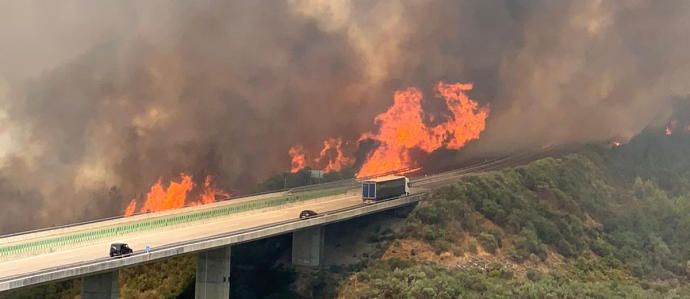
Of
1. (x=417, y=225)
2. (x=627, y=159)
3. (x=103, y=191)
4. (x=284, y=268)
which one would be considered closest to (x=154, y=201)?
(x=103, y=191)

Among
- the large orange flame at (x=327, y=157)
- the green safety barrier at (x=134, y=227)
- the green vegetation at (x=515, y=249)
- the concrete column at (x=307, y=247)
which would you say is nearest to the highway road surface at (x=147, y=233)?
the green safety barrier at (x=134, y=227)

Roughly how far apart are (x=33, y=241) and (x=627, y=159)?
83401 mm

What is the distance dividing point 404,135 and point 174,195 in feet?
116

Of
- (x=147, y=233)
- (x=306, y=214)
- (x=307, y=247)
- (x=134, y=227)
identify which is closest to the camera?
(x=147, y=233)

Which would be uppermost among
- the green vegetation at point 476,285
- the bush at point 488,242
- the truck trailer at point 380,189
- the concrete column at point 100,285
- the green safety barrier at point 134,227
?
the truck trailer at point 380,189

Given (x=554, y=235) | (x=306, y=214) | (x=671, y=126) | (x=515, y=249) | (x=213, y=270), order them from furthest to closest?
(x=671, y=126), (x=554, y=235), (x=515, y=249), (x=306, y=214), (x=213, y=270)

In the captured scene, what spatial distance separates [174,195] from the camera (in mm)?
91938

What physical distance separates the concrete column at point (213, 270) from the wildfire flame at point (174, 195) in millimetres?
39351

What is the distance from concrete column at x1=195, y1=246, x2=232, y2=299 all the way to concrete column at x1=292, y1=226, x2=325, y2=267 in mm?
13866

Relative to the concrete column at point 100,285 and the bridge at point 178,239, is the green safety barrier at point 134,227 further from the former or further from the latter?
the concrete column at point 100,285

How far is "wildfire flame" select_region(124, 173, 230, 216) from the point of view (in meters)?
90.8

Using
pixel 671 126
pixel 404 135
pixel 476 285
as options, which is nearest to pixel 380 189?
pixel 476 285

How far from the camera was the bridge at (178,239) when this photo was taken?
37469 millimetres

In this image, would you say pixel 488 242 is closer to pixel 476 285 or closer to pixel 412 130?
pixel 476 285
